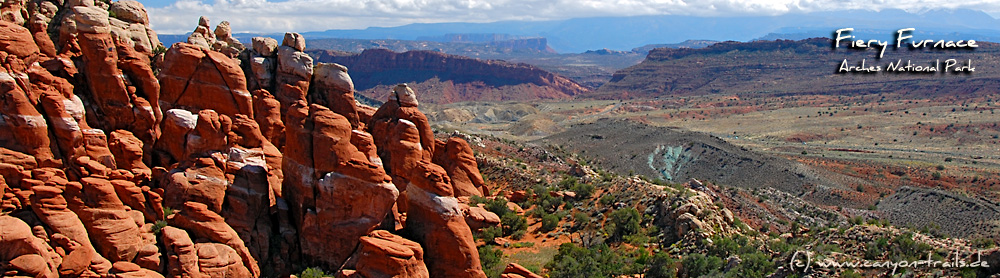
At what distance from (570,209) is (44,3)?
88.2 feet

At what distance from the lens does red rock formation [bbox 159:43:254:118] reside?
97.3 feet

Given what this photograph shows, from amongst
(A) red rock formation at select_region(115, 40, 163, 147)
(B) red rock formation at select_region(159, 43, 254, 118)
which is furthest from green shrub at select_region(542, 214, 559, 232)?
(A) red rock formation at select_region(115, 40, 163, 147)

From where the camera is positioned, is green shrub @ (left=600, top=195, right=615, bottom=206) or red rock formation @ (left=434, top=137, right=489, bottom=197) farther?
green shrub @ (left=600, top=195, right=615, bottom=206)

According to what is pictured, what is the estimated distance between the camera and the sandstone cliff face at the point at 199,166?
20.9 metres

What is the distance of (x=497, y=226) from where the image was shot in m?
29.8

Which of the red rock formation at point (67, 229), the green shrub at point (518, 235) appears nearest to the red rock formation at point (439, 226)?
the green shrub at point (518, 235)

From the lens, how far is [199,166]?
24.8 metres

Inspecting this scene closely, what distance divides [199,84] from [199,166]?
636 centimetres

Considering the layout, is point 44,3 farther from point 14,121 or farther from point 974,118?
point 974,118
